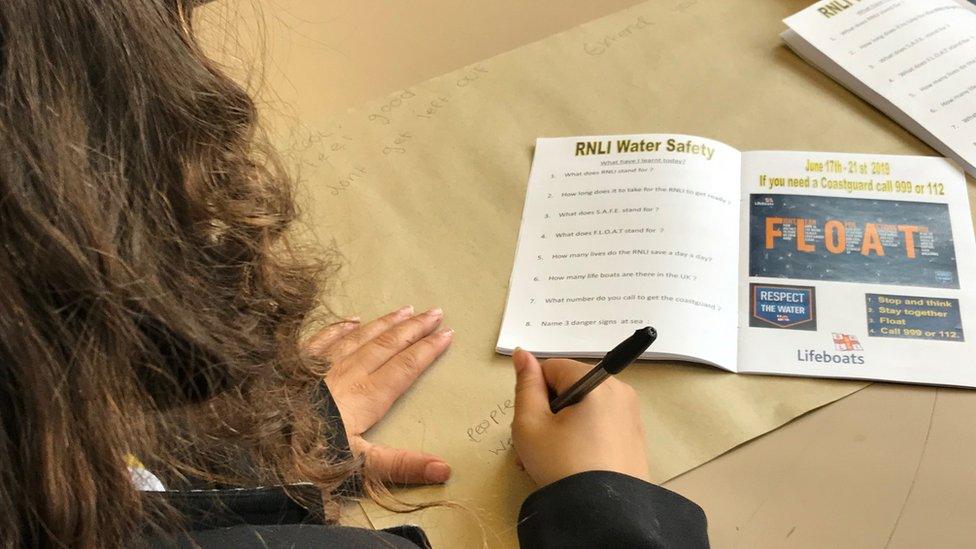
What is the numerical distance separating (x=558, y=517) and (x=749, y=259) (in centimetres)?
28

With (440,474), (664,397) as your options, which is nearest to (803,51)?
(664,397)

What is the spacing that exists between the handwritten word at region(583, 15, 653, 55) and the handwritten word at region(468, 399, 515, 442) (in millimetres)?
406

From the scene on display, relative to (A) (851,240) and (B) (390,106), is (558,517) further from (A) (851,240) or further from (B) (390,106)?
(B) (390,106)

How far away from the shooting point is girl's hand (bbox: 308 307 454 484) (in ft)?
2.04

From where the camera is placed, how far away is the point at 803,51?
0.87m

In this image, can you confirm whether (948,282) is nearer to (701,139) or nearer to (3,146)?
(701,139)

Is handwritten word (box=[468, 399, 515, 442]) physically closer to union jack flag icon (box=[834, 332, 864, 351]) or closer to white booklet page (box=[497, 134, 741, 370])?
white booklet page (box=[497, 134, 741, 370])

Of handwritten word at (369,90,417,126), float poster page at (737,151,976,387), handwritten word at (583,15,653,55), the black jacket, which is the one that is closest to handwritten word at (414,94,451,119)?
handwritten word at (369,90,417,126)

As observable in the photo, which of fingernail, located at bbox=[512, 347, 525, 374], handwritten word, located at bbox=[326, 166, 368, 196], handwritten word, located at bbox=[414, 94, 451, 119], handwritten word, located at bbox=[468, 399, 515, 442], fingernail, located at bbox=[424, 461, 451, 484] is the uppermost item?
handwritten word, located at bbox=[414, 94, 451, 119]

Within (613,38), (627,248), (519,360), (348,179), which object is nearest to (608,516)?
(519,360)

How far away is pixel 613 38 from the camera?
0.91m

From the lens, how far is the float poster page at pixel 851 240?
70 cm

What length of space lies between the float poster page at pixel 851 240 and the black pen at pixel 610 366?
0.19 metres

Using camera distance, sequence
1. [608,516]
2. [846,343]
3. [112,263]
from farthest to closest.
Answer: [846,343] → [608,516] → [112,263]
